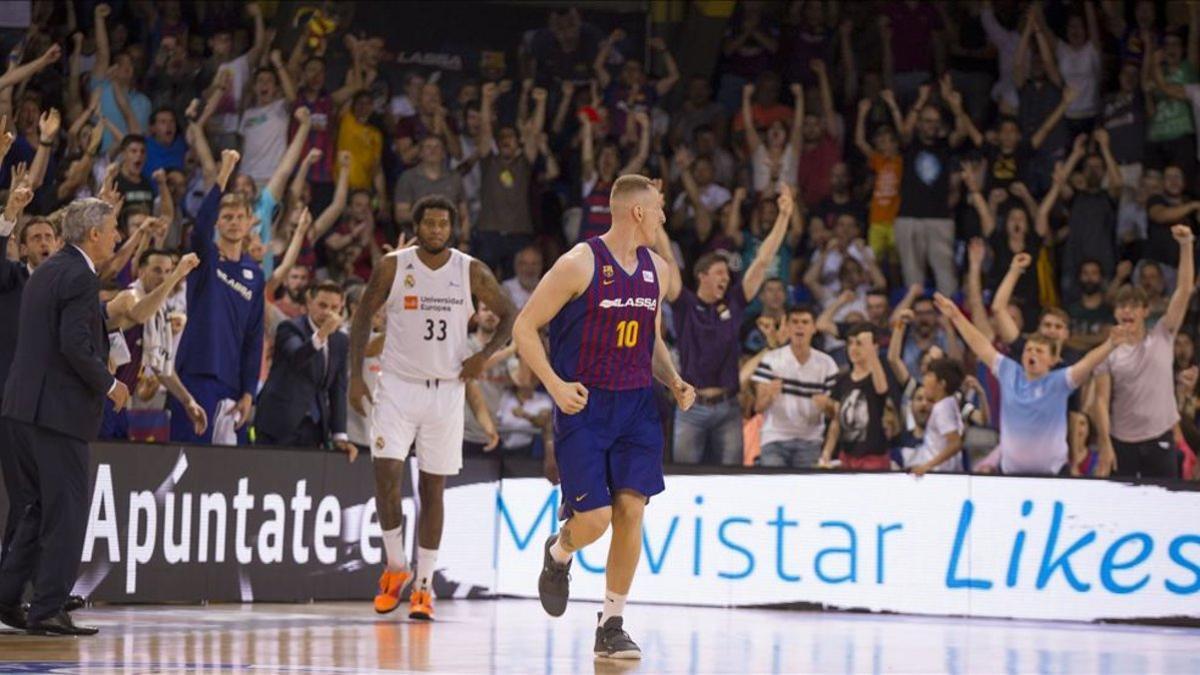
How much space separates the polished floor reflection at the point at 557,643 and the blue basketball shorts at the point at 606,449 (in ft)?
2.80

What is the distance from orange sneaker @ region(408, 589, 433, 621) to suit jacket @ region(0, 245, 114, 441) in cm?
275

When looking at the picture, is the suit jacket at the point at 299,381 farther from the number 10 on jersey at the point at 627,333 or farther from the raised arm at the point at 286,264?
the number 10 on jersey at the point at 627,333

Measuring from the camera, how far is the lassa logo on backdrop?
13641 millimetres

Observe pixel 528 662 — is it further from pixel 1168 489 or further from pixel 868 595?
pixel 1168 489

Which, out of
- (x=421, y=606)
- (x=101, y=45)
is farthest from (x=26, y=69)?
(x=421, y=606)

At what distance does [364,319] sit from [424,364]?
1.58 feet

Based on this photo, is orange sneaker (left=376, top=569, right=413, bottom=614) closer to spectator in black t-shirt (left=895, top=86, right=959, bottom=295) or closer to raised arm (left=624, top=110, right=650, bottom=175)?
raised arm (left=624, top=110, right=650, bottom=175)

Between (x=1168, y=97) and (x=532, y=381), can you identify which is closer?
(x=532, y=381)

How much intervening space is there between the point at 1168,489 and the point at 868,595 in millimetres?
2282

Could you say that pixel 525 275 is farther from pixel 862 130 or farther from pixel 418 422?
pixel 418 422

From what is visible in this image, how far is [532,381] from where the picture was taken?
55.2ft

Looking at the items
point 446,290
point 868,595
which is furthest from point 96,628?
point 868,595

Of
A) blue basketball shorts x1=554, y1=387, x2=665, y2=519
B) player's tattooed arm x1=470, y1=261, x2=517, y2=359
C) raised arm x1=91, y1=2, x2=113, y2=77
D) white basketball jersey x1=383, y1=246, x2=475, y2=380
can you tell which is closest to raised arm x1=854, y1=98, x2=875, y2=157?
raised arm x1=91, y1=2, x2=113, y2=77

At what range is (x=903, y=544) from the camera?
14016mm
